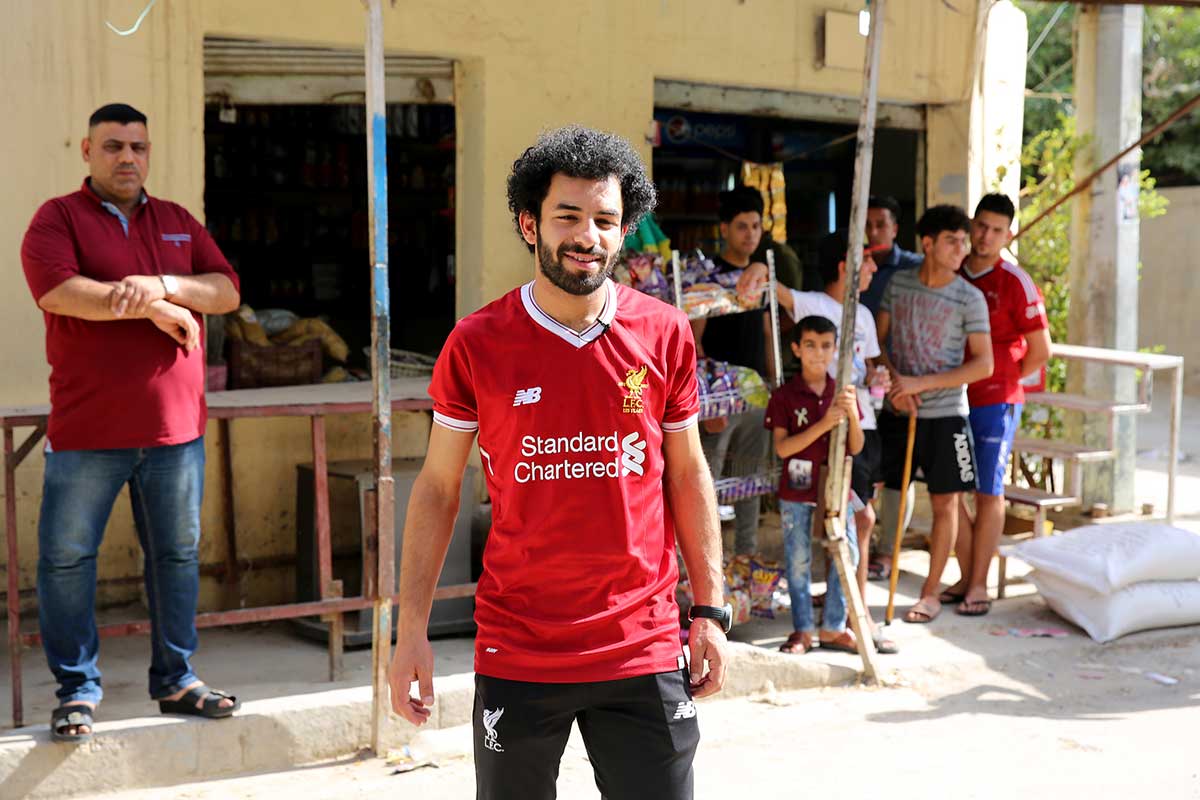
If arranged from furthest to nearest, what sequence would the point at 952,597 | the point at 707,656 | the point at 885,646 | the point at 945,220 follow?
the point at 952,597 < the point at 945,220 < the point at 885,646 < the point at 707,656

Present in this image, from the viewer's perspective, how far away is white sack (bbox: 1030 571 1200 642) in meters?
6.38

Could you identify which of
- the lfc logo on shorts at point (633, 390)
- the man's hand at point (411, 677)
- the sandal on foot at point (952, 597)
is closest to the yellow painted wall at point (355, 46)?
the sandal on foot at point (952, 597)

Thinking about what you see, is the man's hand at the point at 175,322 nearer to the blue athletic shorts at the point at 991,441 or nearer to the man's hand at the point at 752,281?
the man's hand at the point at 752,281

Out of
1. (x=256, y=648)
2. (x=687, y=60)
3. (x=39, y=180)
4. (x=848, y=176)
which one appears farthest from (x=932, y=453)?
(x=848, y=176)

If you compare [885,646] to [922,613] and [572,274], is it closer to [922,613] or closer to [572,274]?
[922,613]

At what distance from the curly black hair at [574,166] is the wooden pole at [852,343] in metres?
2.39

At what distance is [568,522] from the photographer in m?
2.78

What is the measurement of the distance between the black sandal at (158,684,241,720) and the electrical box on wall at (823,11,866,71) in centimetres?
502

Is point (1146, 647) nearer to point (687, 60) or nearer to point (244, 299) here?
point (687, 60)

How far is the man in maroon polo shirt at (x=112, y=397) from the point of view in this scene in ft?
14.5

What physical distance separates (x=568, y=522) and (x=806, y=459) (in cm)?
328

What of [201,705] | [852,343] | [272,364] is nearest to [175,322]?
[201,705]

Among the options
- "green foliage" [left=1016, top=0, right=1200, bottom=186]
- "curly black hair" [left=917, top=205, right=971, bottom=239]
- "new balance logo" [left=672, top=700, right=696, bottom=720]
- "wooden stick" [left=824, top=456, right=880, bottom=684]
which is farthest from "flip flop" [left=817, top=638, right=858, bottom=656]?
"green foliage" [left=1016, top=0, right=1200, bottom=186]

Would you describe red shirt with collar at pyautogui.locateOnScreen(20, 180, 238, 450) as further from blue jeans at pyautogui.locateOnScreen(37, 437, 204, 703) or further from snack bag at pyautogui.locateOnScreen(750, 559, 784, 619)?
snack bag at pyautogui.locateOnScreen(750, 559, 784, 619)
